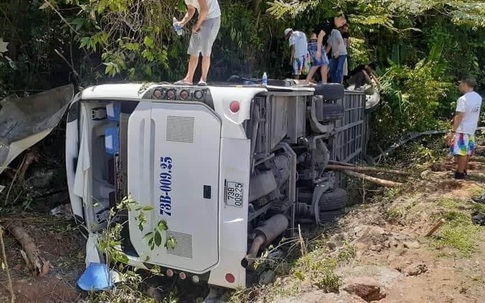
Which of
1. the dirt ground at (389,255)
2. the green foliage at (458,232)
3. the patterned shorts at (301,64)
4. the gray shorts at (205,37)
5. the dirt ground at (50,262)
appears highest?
the gray shorts at (205,37)

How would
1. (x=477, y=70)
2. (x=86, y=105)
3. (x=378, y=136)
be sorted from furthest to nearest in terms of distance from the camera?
(x=477, y=70)
(x=378, y=136)
(x=86, y=105)

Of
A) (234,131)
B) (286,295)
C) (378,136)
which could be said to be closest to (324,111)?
(234,131)

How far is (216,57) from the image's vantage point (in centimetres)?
755

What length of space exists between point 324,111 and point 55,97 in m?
3.18

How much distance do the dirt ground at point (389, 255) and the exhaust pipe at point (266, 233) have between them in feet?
1.11

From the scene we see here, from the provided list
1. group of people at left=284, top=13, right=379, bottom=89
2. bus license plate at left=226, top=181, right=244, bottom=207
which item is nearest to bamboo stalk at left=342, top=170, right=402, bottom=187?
group of people at left=284, top=13, right=379, bottom=89

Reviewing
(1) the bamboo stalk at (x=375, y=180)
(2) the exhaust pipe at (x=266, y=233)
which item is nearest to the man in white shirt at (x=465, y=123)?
(1) the bamboo stalk at (x=375, y=180)

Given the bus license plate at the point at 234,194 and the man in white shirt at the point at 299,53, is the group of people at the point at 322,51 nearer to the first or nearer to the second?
the man in white shirt at the point at 299,53

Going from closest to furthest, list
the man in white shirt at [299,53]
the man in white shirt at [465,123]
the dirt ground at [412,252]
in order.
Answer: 1. the dirt ground at [412,252]
2. the man in white shirt at [465,123]
3. the man in white shirt at [299,53]

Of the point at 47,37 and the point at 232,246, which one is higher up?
the point at 47,37

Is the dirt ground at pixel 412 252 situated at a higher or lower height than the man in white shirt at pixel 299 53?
lower

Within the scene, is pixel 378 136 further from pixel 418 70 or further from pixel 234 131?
pixel 234 131

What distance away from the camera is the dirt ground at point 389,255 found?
11.7 ft

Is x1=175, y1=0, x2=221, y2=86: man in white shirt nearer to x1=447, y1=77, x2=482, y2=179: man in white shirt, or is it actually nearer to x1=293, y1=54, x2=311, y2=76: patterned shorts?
x1=293, y1=54, x2=311, y2=76: patterned shorts
